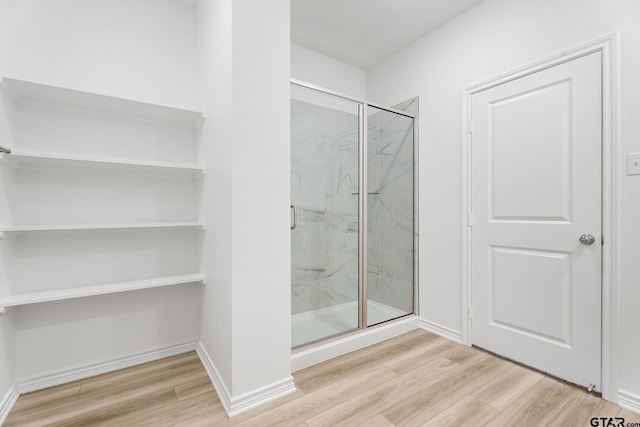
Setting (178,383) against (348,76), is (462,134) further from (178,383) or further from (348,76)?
(178,383)

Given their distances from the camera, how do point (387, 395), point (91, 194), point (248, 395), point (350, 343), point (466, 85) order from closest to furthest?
point (248, 395) < point (387, 395) < point (91, 194) < point (350, 343) < point (466, 85)

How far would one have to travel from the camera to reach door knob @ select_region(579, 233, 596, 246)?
1.65m

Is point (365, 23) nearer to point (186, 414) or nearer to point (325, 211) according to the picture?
point (325, 211)

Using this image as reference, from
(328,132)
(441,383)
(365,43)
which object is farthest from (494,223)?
(365,43)

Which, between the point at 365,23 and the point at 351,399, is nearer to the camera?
the point at 351,399

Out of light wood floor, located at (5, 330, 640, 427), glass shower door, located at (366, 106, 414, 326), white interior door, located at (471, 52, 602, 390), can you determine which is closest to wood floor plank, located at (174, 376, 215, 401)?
light wood floor, located at (5, 330, 640, 427)

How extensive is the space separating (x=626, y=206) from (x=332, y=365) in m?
1.96

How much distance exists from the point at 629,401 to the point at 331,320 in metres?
1.77

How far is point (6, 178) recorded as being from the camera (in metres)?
1.55

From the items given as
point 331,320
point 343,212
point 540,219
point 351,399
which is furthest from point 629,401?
point 343,212

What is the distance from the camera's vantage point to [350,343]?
216 centimetres

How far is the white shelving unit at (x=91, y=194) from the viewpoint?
1.62 meters

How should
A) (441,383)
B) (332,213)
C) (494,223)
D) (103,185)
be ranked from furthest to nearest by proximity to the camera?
(332,213) → (494,223) → (103,185) → (441,383)

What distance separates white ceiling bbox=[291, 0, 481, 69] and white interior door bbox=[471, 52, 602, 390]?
0.83 m
